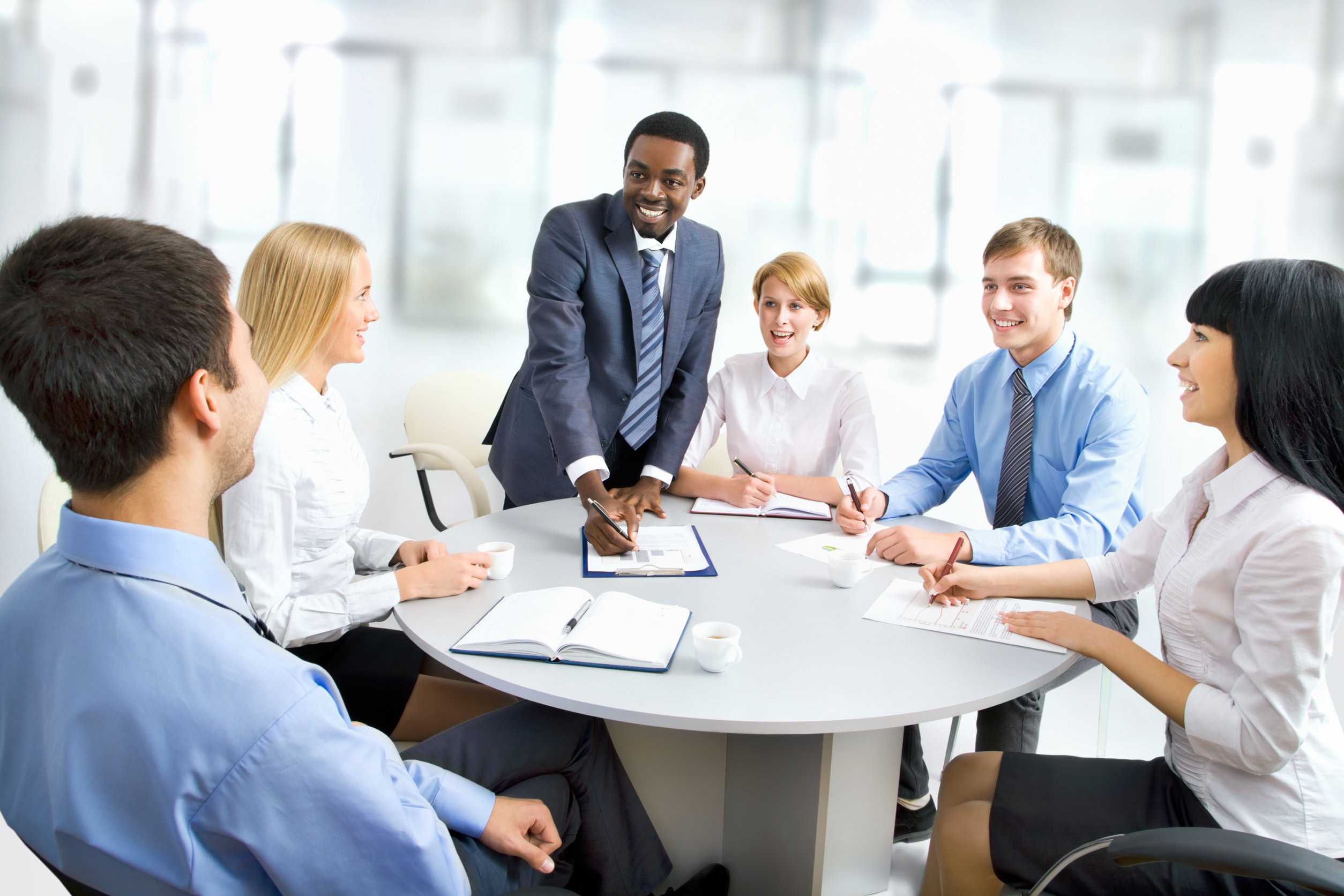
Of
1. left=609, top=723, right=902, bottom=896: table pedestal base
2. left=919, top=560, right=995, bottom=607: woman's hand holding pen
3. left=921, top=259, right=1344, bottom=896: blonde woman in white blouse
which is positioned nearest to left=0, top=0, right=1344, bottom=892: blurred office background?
left=919, top=560, right=995, bottom=607: woman's hand holding pen

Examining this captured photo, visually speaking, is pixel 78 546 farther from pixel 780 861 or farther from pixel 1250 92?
pixel 1250 92

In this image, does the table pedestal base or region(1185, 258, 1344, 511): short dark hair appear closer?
region(1185, 258, 1344, 511): short dark hair

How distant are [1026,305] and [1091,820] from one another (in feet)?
4.23

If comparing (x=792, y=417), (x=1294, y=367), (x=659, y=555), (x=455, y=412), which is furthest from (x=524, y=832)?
(x=455, y=412)

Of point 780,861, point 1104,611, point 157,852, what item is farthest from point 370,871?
point 1104,611

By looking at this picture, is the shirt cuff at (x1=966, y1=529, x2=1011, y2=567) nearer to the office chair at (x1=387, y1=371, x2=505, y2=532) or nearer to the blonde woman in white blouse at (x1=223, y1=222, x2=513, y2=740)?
the blonde woman in white blouse at (x1=223, y1=222, x2=513, y2=740)

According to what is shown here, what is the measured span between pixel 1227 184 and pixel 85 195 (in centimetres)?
496

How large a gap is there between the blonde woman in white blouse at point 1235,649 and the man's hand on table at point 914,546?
1.43 feet

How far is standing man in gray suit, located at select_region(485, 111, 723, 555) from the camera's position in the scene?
2.18m

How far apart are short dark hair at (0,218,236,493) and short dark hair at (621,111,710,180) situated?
1.57 m

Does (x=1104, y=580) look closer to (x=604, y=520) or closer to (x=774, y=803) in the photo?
(x=774, y=803)

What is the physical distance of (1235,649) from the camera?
119cm

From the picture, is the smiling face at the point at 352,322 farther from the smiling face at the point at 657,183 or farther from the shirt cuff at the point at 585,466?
the smiling face at the point at 657,183

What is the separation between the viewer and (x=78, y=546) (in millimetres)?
792
